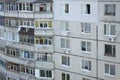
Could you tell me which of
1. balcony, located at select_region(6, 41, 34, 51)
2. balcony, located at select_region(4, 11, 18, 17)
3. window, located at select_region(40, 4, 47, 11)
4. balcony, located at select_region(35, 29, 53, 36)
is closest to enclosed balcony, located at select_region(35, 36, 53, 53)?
balcony, located at select_region(35, 29, 53, 36)

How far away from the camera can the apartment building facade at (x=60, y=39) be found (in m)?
35.9

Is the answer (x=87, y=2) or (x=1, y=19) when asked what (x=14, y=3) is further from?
(x=87, y=2)

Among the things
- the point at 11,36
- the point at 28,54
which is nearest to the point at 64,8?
the point at 28,54

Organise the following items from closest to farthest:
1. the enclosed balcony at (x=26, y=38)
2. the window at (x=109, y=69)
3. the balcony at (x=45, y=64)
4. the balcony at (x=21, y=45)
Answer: the window at (x=109, y=69) → the balcony at (x=45, y=64) → the enclosed balcony at (x=26, y=38) → the balcony at (x=21, y=45)

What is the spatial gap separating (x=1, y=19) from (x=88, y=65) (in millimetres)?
16478

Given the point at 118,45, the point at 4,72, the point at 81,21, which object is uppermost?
the point at 81,21

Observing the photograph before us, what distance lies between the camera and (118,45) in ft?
115

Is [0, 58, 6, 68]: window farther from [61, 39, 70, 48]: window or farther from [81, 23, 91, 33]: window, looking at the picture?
[81, 23, 91, 33]: window

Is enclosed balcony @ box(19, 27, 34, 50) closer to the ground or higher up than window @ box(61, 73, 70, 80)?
higher up

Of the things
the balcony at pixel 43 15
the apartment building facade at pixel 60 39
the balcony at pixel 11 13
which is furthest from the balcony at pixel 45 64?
the balcony at pixel 11 13

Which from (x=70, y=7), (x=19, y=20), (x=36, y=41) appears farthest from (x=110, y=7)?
(x=19, y=20)

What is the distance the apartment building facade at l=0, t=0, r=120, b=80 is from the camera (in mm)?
35875

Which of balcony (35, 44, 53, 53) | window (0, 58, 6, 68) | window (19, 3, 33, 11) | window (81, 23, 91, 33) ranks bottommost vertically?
window (0, 58, 6, 68)

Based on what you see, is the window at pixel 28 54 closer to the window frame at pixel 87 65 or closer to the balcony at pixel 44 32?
the balcony at pixel 44 32
